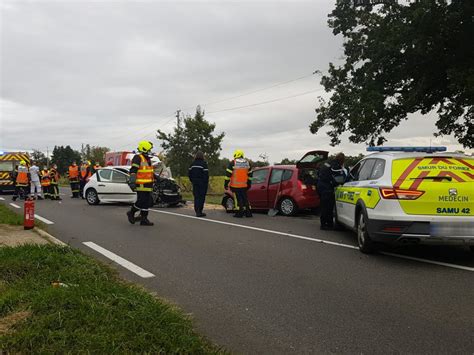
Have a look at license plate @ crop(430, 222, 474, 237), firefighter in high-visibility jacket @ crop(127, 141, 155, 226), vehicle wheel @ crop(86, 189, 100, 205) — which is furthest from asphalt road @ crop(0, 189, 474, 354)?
vehicle wheel @ crop(86, 189, 100, 205)

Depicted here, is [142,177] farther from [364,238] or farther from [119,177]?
[119,177]

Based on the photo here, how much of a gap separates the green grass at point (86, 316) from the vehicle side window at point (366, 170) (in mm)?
4332

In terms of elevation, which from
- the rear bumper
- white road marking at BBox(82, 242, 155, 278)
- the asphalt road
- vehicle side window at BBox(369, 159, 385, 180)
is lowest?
white road marking at BBox(82, 242, 155, 278)

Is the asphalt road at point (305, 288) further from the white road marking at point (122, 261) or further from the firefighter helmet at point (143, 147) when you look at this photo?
the firefighter helmet at point (143, 147)

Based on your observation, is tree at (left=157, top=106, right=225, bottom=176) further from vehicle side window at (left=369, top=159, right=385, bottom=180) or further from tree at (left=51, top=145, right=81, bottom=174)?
tree at (left=51, top=145, right=81, bottom=174)

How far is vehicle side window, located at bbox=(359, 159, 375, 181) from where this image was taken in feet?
23.7

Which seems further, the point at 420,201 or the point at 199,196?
the point at 199,196

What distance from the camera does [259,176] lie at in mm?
12836

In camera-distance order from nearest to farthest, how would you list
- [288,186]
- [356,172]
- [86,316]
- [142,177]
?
[86,316]
[356,172]
[142,177]
[288,186]

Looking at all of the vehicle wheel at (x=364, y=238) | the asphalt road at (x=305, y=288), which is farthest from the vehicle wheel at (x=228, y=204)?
the vehicle wheel at (x=364, y=238)

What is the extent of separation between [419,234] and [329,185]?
3.49 meters

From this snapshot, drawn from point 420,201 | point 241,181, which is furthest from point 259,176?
point 420,201

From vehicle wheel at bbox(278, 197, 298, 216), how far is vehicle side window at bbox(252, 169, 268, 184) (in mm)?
944

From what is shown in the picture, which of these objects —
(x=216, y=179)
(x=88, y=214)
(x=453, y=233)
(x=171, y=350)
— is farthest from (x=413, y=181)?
(x=216, y=179)
